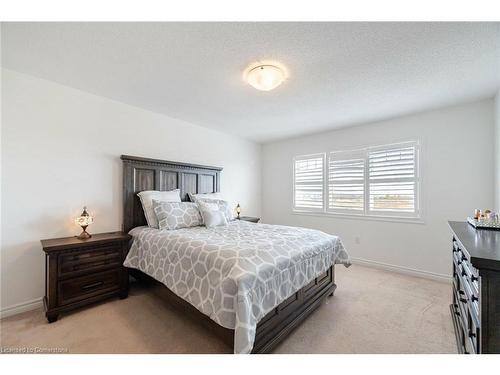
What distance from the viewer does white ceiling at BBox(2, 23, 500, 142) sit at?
1549 millimetres

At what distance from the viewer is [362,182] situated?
3.72m

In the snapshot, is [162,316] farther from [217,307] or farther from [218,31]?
[218,31]

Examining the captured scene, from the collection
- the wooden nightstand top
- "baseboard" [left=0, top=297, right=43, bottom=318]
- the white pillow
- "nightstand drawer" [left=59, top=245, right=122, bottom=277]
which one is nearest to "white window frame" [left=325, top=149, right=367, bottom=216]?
the white pillow

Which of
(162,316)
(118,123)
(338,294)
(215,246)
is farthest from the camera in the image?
(118,123)

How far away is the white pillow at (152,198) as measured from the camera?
2.75 meters

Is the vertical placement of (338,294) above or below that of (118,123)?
below

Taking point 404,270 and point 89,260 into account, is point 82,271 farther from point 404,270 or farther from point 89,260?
point 404,270

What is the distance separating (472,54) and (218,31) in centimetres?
214

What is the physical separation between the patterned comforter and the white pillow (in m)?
0.26

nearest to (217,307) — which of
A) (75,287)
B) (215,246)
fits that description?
(215,246)

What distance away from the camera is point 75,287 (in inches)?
82.6

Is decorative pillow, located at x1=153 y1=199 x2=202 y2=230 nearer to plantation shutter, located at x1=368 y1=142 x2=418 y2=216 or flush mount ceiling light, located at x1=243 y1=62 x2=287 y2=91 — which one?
flush mount ceiling light, located at x1=243 y1=62 x2=287 y2=91

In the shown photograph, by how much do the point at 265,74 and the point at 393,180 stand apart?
9.09 feet

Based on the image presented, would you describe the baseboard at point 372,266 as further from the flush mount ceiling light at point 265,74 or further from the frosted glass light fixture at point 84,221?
the flush mount ceiling light at point 265,74
